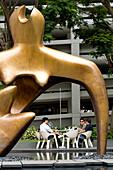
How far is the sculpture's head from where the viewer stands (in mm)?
9742

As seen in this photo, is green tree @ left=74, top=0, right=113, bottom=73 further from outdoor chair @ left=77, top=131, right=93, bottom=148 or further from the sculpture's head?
the sculpture's head

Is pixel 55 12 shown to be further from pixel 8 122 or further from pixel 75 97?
pixel 75 97

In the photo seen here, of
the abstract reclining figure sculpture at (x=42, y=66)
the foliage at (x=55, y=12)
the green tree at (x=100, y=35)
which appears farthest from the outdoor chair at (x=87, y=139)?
the abstract reclining figure sculpture at (x=42, y=66)

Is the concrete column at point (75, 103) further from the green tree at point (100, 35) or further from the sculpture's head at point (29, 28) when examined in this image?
the sculpture's head at point (29, 28)

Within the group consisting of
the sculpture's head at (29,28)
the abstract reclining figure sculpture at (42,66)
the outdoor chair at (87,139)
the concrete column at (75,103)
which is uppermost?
the sculpture's head at (29,28)

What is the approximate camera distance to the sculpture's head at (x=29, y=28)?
9.74 m

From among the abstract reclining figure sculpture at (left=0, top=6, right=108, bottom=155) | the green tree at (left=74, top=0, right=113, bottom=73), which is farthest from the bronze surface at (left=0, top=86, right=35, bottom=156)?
the green tree at (left=74, top=0, right=113, bottom=73)

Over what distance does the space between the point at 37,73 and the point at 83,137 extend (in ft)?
23.2

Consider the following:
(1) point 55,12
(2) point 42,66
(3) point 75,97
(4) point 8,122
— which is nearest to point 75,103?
(3) point 75,97

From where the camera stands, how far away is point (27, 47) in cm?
977

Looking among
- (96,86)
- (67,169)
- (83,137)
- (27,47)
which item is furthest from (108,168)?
(83,137)

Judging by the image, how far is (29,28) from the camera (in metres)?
9.74

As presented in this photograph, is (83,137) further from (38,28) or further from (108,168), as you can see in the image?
(108,168)

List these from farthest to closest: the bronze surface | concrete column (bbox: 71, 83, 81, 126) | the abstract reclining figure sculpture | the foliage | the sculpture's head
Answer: concrete column (bbox: 71, 83, 81, 126), the foliage, the sculpture's head, the abstract reclining figure sculpture, the bronze surface
